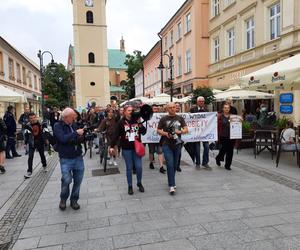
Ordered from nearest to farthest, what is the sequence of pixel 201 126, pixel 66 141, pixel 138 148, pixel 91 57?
1. pixel 66 141
2. pixel 138 148
3. pixel 201 126
4. pixel 91 57

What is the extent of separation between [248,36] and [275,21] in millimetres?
2832

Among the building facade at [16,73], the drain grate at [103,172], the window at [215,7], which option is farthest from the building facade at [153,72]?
the drain grate at [103,172]

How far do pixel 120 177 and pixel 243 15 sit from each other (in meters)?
15.3

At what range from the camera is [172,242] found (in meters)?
3.69

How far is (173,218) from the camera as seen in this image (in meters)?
4.46

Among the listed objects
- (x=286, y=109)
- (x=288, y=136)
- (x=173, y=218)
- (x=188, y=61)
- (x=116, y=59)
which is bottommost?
(x=173, y=218)

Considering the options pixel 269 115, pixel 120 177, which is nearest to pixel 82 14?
pixel 269 115

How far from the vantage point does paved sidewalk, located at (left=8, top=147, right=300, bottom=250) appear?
372cm

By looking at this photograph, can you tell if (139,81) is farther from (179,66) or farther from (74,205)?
(74,205)

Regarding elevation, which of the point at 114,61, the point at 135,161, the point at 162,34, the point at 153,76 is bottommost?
the point at 135,161

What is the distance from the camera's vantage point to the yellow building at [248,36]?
13781mm

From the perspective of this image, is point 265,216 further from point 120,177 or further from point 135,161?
point 120,177

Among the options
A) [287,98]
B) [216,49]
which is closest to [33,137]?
[287,98]

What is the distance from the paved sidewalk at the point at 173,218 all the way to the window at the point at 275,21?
38.0ft
